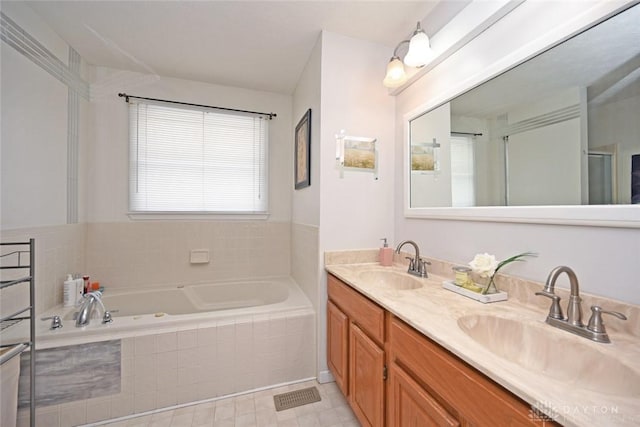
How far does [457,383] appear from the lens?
72 centimetres

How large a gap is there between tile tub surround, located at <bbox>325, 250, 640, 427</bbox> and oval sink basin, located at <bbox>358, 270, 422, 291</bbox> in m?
0.15

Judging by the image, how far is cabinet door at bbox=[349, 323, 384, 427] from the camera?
1.14m

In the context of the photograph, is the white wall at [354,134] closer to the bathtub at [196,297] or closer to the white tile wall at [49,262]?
the bathtub at [196,297]

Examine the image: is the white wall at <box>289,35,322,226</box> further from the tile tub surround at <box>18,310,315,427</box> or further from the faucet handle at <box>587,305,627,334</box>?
the faucet handle at <box>587,305,627,334</box>

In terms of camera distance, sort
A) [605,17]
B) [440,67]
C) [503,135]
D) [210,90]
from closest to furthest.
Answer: [605,17] → [503,135] → [440,67] → [210,90]

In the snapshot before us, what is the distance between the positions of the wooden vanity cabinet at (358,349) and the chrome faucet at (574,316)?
2.02 feet

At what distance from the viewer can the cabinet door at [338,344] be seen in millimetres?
1512

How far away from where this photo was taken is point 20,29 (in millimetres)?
1608

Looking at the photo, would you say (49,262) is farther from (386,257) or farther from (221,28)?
(386,257)

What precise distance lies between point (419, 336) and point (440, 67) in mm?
1571

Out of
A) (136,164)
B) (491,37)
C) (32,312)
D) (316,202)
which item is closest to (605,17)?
(491,37)

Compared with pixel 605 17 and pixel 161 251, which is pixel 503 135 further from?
pixel 161 251

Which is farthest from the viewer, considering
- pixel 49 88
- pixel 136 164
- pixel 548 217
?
pixel 136 164

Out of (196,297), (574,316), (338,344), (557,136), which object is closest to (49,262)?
(196,297)
